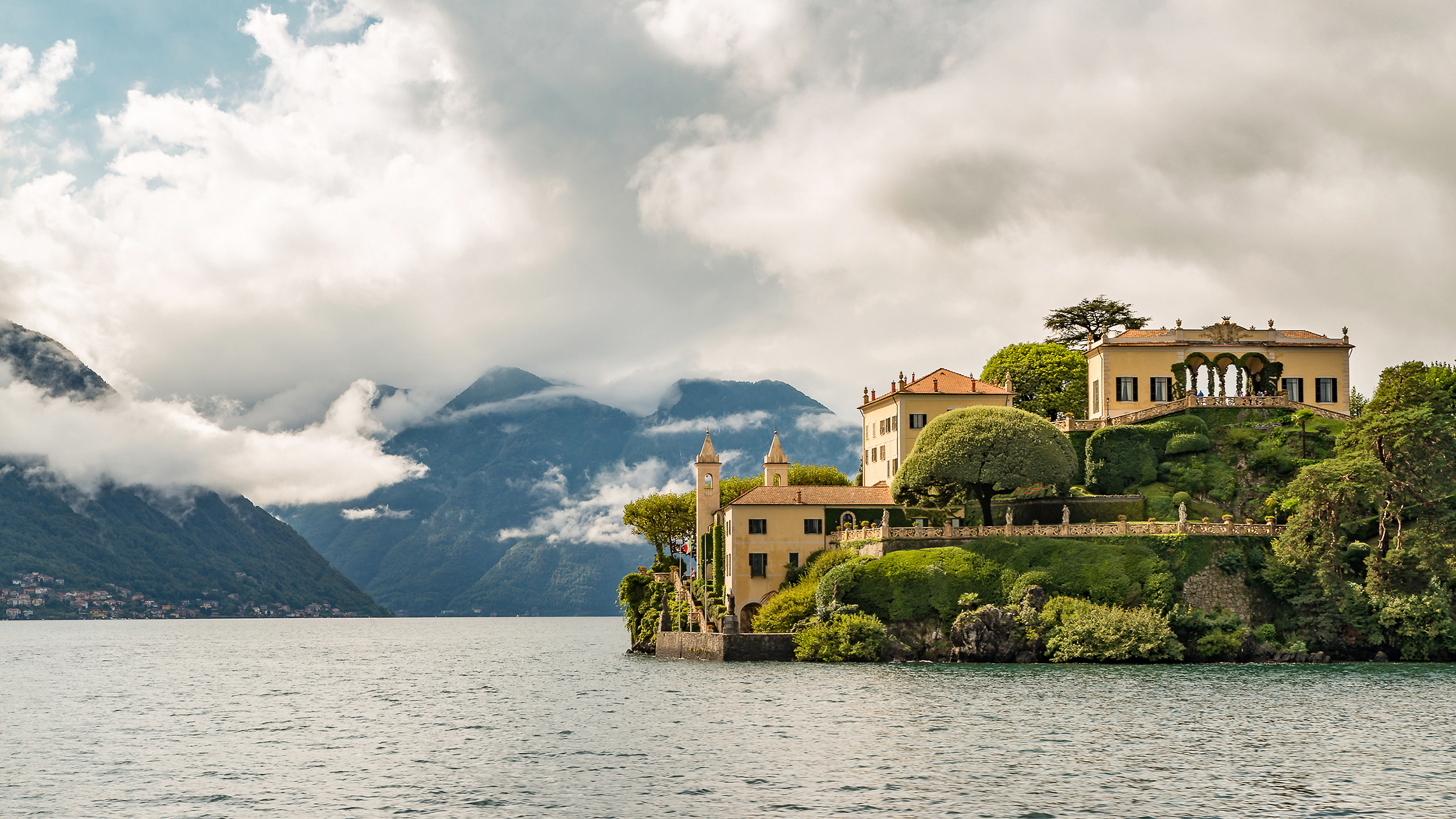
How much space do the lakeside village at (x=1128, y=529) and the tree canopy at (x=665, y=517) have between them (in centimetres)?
1178

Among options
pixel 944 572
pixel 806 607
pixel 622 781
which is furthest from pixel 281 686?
pixel 622 781

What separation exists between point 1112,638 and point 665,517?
4834 centimetres

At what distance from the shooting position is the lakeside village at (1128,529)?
75.4 meters

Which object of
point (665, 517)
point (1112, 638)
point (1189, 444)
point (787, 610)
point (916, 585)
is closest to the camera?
point (1112, 638)

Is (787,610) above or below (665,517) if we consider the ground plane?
below

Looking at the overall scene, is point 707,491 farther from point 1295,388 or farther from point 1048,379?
point 1295,388

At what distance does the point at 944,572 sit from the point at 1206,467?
24.9m

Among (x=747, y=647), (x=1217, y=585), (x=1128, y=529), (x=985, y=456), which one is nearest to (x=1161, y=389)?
(x=1128, y=529)

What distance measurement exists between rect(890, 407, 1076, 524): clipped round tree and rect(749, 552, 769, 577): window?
37.4ft

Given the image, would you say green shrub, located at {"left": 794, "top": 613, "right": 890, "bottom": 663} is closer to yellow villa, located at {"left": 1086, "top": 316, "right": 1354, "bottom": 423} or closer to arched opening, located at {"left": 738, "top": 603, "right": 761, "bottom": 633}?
arched opening, located at {"left": 738, "top": 603, "right": 761, "bottom": 633}

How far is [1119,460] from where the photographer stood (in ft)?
302

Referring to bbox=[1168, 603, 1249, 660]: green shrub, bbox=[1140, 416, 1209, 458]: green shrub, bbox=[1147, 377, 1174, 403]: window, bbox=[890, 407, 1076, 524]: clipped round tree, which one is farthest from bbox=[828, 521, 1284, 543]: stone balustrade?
bbox=[1147, 377, 1174, 403]: window

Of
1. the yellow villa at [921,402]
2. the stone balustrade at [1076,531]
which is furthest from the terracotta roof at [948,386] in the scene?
the stone balustrade at [1076,531]

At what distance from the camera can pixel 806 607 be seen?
8188cm
